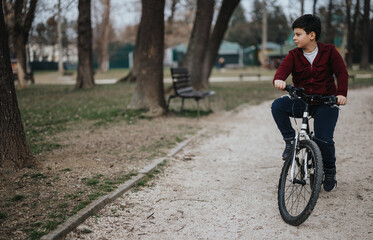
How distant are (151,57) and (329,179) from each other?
21.2 ft

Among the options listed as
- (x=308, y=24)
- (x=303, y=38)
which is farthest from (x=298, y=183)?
(x=308, y=24)

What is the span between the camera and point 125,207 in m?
3.97

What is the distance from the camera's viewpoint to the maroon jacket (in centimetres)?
364

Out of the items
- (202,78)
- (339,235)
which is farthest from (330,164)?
(202,78)

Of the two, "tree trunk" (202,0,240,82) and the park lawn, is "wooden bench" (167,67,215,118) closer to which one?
the park lawn

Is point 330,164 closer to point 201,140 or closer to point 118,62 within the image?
point 201,140

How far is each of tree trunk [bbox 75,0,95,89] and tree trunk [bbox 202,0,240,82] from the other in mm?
6080

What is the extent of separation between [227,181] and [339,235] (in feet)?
5.97

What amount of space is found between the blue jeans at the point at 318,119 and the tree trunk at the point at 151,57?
594 cm

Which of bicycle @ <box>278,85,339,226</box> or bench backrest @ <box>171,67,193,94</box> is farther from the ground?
bench backrest @ <box>171,67,193,94</box>

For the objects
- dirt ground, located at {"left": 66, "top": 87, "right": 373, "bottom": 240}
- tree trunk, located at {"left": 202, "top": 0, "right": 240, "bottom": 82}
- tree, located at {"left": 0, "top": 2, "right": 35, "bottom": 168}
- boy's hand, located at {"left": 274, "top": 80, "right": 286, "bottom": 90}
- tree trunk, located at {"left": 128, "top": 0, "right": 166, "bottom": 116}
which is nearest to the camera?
dirt ground, located at {"left": 66, "top": 87, "right": 373, "bottom": 240}

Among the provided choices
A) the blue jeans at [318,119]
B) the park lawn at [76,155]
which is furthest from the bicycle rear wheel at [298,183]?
the park lawn at [76,155]

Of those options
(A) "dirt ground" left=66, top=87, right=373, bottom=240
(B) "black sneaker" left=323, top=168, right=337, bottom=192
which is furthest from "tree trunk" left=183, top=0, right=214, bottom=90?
(B) "black sneaker" left=323, top=168, right=337, bottom=192

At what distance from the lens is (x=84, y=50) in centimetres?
1952
